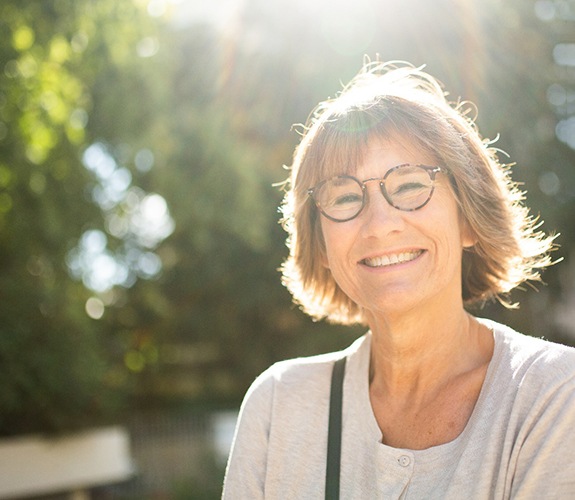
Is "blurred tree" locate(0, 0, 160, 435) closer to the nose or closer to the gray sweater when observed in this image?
the gray sweater

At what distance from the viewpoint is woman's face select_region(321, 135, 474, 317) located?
2029mm

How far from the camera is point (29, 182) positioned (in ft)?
24.8

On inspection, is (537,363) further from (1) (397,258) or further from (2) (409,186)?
(2) (409,186)

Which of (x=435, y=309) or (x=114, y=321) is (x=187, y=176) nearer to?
(x=114, y=321)

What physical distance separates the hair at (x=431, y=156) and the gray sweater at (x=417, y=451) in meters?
0.29

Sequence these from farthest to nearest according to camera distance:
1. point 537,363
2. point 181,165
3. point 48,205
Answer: point 181,165, point 48,205, point 537,363

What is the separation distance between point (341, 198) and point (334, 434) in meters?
0.65

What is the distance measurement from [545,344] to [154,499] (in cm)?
764

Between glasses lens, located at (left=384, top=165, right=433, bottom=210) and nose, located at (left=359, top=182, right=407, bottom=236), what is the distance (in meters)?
0.02

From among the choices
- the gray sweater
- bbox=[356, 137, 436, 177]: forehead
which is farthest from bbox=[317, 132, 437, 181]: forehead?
the gray sweater

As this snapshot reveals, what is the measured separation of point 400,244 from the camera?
2.03 meters

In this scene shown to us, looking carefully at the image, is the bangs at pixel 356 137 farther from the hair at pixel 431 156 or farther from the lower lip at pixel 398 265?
the lower lip at pixel 398 265

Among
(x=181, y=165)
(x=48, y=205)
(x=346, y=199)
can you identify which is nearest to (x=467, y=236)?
(x=346, y=199)

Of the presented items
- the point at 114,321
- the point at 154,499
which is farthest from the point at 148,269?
the point at 154,499
